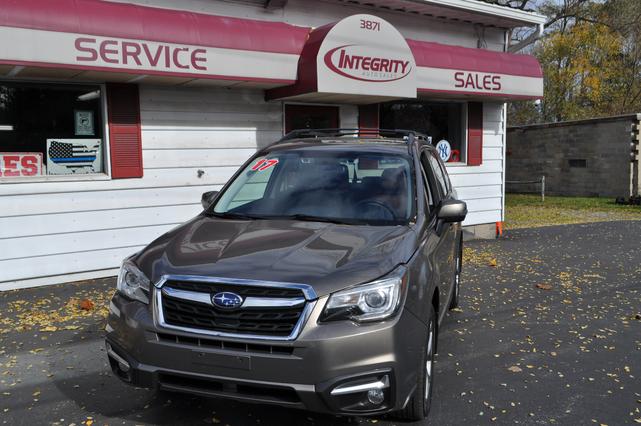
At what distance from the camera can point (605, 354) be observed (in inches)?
191

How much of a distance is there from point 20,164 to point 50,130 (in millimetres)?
580

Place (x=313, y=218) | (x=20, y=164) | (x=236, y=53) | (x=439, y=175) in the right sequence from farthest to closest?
(x=236, y=53) → (x=20, y=164) → (x=439, y=175) → (x=313, y=218)

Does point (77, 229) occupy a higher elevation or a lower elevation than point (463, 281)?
higher

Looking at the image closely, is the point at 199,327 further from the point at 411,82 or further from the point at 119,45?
the point at 411,82

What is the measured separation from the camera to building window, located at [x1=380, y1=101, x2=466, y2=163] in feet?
34.5

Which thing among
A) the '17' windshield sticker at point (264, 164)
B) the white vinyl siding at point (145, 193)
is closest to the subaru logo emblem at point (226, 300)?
the '17' windshield sticker at point (264, 164)

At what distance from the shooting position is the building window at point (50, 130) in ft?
22.9

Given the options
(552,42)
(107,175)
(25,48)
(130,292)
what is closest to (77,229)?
(107,175)

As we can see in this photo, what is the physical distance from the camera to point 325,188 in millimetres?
4184

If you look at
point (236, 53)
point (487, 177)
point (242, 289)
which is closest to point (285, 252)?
point (242, 289)

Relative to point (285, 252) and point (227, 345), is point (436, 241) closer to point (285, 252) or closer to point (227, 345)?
point (285, 252)

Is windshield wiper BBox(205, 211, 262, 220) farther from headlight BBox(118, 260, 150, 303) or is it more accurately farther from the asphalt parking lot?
the asphalt parking lot

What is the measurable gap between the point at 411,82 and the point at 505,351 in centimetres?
525

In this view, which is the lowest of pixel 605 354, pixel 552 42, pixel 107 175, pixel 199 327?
pixel 605 354
